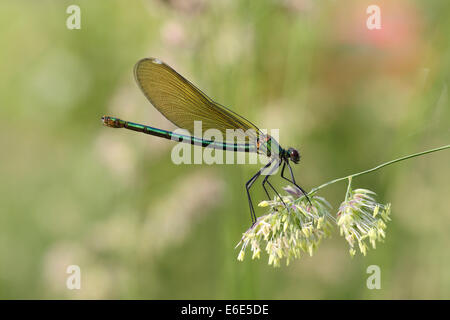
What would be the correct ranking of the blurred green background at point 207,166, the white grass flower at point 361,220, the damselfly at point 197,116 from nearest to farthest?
the white grass flower at point 361,220 < the damselfly at point 197,116 < the blurred green background at point 207,166

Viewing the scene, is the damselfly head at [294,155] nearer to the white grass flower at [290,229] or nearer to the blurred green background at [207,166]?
the white grass flower at [290,229]

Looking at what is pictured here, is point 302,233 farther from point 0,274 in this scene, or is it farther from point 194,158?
point 0,274

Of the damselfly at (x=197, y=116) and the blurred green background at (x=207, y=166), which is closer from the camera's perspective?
the damselfly at (x=197, y=116)

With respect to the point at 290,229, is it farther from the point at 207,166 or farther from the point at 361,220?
the point at 207,166

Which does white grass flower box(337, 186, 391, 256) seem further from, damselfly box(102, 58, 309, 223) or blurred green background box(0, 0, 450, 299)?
blurred green background box(0, 0, 450, 299)

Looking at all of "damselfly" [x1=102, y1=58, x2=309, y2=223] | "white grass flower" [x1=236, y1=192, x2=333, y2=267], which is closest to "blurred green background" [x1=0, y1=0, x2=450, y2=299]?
"damselfly" [x1=102, y1=58, x2=309, y2=223]

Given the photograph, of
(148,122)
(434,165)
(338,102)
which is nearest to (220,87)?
(148,122)

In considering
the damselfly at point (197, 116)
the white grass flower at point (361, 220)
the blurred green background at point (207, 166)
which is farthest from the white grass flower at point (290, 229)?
the blurred green background at point (207, 166)
